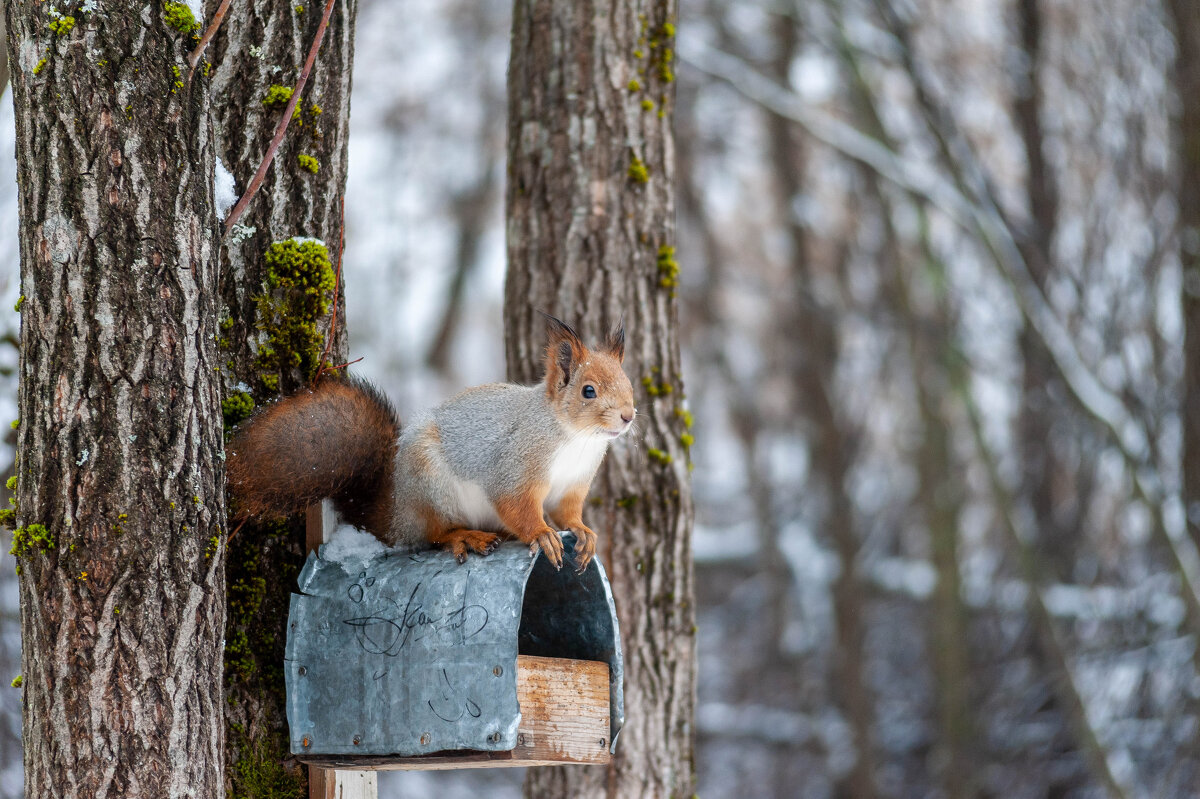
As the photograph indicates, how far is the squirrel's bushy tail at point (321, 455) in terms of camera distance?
2.17 m

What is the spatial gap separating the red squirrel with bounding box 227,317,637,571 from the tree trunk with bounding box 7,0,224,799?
1.54ft

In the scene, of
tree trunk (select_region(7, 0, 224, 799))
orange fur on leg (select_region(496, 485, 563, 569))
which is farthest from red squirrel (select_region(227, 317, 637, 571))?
tree trunk (select_region(7, 0, 224, 799))

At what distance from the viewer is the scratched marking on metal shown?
2.14m

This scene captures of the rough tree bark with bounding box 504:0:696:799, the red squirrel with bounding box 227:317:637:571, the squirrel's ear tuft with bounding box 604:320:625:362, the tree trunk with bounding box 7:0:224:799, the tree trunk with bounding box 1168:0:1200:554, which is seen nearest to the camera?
the tree trunk with bounding box 7:0:224:799

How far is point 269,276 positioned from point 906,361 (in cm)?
873

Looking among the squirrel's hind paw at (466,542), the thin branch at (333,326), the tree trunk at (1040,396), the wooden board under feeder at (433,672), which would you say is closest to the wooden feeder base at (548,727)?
the wooden board under feeder at (433,672)

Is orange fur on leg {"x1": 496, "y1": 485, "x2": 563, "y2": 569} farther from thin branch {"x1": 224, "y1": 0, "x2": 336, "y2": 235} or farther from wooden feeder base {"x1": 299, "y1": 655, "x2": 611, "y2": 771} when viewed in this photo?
thin branch {"x1": 224, "y1": 0, "x2": 336, "y2": 235}

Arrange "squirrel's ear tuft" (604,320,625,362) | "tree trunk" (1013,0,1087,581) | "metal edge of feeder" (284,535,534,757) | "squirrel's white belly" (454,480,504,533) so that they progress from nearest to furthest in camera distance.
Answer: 1. "metal edge of feeder" (284,535,534,757)
2. "squirrel's white belly" (454,480,504,533)
3. "squirrel's ear tuft" (604,320,625,362)
4. "tree trunk" (1013,0,1087,581)

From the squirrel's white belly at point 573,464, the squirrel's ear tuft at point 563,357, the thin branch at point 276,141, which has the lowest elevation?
the squirrel's white belly at point 573,464

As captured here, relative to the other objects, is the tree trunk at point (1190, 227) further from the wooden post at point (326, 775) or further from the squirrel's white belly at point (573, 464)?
the wooden post at point (326, 775)

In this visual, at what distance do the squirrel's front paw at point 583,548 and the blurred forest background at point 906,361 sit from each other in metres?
2.10

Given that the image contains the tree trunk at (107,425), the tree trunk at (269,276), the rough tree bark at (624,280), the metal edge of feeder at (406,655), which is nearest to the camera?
the tree trunk at (107,425)

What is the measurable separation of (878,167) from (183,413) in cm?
494

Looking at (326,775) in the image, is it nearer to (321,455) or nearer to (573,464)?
(321,455)
